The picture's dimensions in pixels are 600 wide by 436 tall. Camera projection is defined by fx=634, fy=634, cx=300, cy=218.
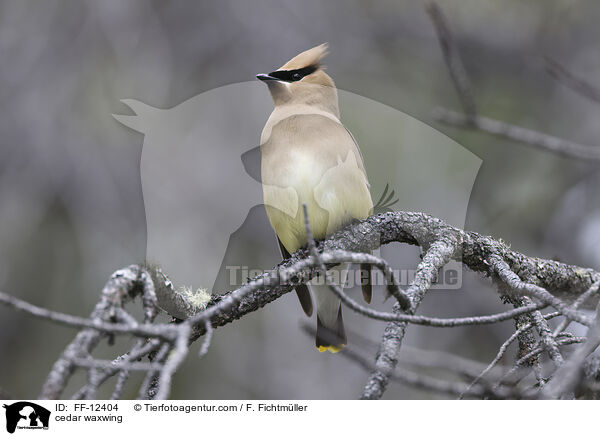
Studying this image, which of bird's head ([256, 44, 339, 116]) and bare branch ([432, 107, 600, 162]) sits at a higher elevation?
bare branch ([432, 107, 600, 162])

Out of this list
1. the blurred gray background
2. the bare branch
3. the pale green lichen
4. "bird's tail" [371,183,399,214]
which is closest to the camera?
the bare branch

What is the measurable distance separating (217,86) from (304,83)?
99cm

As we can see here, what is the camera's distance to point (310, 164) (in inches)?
91.0

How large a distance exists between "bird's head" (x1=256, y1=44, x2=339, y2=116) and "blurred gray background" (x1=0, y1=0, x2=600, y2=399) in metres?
0.47

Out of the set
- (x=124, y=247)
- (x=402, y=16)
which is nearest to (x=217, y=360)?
(x=124, y=247)

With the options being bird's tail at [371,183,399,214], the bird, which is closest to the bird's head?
the bird

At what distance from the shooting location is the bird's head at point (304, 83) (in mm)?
2500

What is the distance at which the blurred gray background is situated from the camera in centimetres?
320

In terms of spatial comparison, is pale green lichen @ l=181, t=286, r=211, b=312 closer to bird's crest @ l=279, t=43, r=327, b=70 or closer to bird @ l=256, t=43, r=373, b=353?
bird @ l=256, t=43, r=373, b=353

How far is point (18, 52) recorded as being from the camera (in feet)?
10.6
